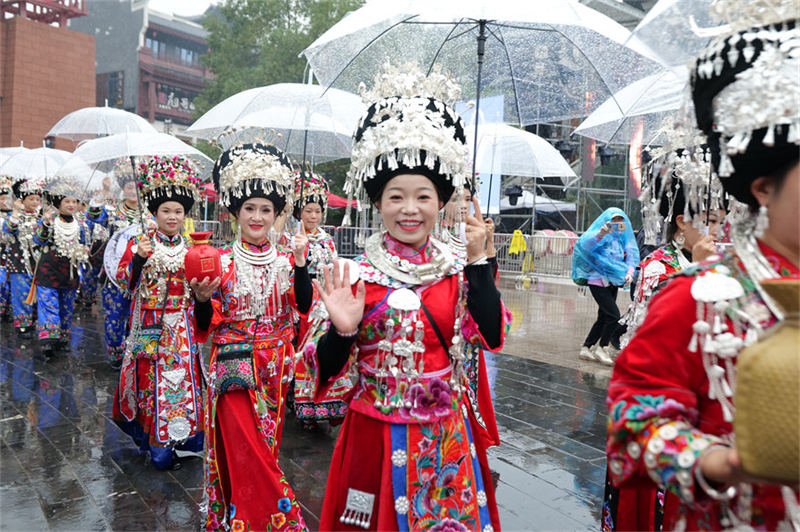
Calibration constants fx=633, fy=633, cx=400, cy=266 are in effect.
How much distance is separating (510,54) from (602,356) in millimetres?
4602

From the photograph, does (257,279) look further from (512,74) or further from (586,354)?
(586,354)

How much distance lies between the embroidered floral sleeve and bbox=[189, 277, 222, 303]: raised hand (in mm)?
2376

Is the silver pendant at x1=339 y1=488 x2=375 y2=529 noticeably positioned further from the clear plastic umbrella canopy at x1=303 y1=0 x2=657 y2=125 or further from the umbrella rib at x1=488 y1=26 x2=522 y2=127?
the umbrella rib at x1=488 y1=26 x2=522 y2=127

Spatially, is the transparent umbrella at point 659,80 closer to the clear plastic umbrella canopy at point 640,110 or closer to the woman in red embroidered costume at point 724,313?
the clear plastic umbrella canopy at point 640,110

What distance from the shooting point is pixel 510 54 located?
4387mm

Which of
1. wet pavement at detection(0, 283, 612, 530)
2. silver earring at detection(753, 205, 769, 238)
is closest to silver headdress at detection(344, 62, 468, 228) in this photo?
silver earring at detection(753, 205, 769, 238)

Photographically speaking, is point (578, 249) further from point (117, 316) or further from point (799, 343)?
point (799, 343)

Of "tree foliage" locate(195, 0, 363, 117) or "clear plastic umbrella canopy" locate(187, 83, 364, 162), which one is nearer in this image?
"clear plastic umbrella canopy" locate(187, 83, 364, 162)

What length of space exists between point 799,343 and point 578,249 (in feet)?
→ 23.7

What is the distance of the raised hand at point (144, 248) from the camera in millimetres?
4414

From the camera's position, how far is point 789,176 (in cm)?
133

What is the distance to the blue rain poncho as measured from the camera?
7.82 metres

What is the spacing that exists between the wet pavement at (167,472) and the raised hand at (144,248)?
1489 mm

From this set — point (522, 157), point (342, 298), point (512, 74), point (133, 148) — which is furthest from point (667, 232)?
point (133, 148)
